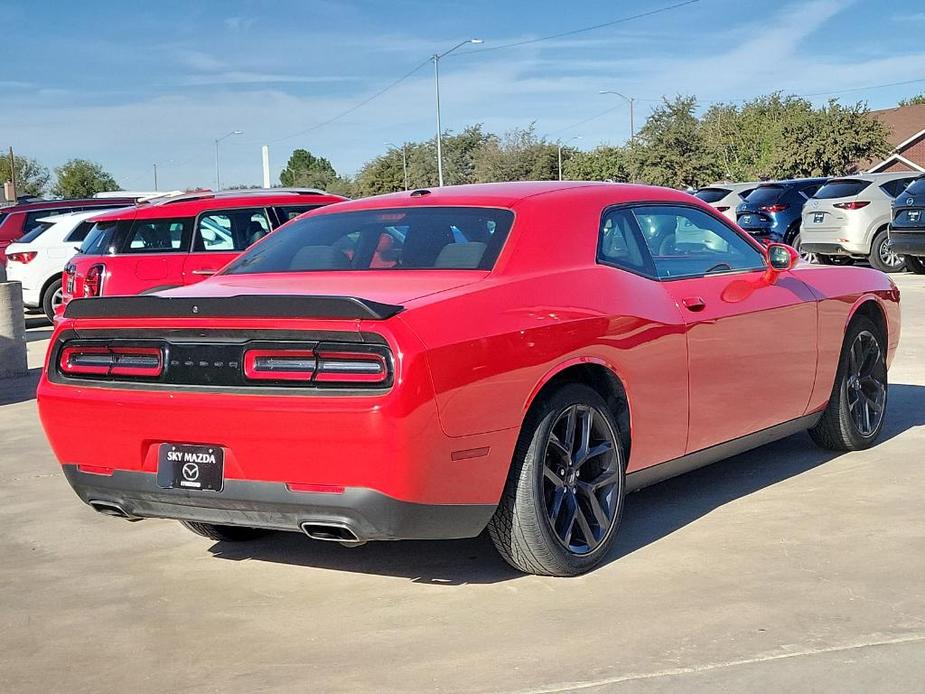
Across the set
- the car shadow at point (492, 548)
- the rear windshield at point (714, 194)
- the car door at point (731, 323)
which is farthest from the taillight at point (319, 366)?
the rear windshield at point (714, 194)

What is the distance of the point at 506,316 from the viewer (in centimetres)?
464

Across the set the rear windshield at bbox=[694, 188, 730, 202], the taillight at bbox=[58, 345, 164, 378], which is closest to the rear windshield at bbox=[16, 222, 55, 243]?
the rear windshield at bbox=[694, 188, 730, 202]

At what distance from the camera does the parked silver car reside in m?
25.7

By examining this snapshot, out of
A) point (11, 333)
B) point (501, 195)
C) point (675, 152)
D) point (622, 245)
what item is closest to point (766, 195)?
point (11, 333)

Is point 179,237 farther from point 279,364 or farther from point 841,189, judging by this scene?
point 841,189

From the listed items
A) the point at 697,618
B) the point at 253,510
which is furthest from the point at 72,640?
the point at 697,618

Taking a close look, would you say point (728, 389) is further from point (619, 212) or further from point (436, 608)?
point (436, 608)

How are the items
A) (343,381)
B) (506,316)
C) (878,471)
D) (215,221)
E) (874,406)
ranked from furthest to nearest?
1. (215,221)
2. (874,406)
3. (878,471)
4. (506,316)
5. (343,381)

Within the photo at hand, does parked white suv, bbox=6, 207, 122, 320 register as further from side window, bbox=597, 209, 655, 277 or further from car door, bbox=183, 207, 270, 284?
side window, bbox=597, 209, 655, 277

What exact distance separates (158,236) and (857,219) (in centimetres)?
1241

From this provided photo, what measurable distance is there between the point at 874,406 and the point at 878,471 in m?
0.69

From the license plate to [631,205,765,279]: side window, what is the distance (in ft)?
7.14

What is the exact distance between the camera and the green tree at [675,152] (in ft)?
204

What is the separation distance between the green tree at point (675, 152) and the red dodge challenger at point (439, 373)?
187 ft
